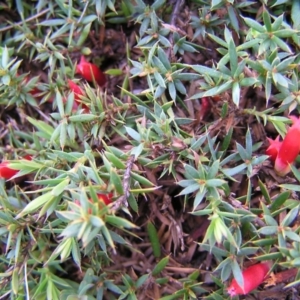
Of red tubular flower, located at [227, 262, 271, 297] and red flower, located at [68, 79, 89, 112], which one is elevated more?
red flower, located at [68, 79, 89, 112]

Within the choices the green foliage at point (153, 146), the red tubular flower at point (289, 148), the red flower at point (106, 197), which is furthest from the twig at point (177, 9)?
the red flower at point (106, 197)

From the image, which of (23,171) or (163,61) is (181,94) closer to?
(163,61)

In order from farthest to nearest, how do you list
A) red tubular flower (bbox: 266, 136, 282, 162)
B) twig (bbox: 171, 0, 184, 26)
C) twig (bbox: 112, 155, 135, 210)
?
twig (bbox: 171, 0, 184, 26), red tubular flower (bbox: 266, 136, 282, 162), twig (bbox: 112, 155, 135, 210)

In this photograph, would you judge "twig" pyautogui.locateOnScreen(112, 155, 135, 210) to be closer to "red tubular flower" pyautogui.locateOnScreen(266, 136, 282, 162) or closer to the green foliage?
the green foliage

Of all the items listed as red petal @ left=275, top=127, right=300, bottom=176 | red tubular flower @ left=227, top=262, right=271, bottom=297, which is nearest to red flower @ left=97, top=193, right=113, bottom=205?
red tubular flower @ left=227, top=262, right=271, bottom=297

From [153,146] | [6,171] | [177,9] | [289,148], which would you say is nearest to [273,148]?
[289,148]

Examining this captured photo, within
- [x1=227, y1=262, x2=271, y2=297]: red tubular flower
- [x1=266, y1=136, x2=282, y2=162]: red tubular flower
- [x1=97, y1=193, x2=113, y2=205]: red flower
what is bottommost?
[x1=227, y1=262, x2=271, y2=297]: red tubular flower
